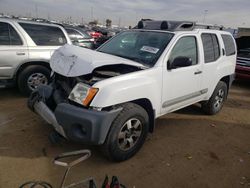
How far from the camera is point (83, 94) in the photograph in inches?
120

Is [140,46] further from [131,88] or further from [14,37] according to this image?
[14,37]

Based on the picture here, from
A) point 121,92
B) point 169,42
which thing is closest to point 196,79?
point 169,42

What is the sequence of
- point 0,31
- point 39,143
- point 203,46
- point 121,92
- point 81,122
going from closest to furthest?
point 81,122, point 121,92, point 39,143, point 203,46, point 0,31

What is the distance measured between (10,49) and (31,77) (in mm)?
719

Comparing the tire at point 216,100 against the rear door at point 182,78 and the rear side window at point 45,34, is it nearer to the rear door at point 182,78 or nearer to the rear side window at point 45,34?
the rear door at point 182,78

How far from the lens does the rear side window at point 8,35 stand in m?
5.42

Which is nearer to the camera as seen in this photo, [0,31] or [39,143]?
[39,143]

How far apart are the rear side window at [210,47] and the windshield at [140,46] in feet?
3.23

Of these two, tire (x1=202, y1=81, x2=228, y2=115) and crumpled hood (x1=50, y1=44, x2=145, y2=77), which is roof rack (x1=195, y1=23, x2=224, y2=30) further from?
crumpled hood (x1=50, y1=44, x2=145, y2=77)

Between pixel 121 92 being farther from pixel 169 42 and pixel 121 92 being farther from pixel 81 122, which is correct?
pixel 169 42

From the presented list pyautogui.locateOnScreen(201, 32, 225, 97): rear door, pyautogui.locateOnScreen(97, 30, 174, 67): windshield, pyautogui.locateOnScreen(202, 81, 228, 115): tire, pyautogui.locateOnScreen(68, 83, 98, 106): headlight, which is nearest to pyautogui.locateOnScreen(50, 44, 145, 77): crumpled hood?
pyautogui.locateOnScreen(68, 83, 98, 106): headlight

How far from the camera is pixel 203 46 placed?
15.2 ft

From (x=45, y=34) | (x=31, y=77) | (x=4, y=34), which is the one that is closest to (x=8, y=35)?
(x=4, y=34)

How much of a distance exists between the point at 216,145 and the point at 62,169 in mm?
2460
